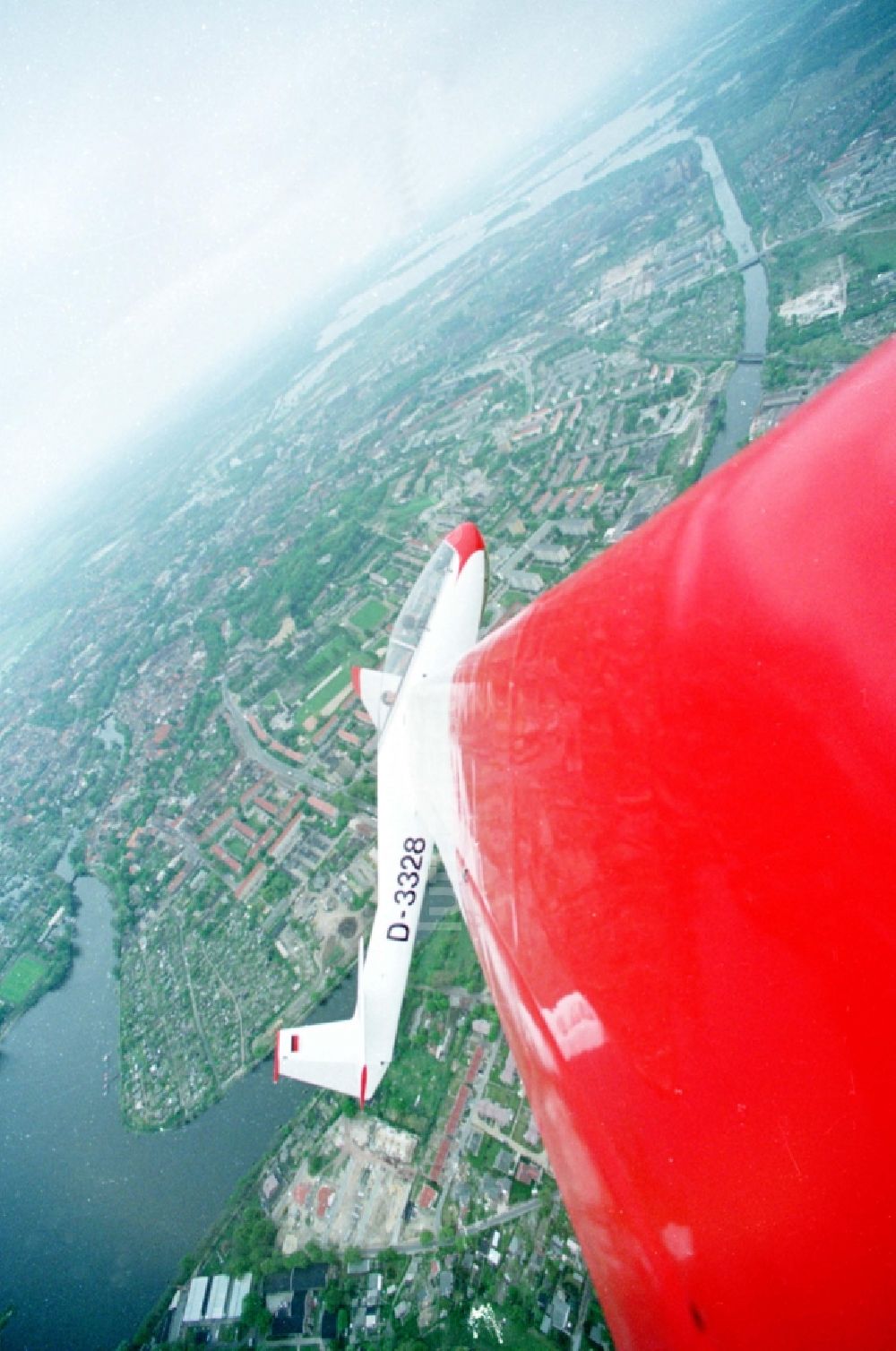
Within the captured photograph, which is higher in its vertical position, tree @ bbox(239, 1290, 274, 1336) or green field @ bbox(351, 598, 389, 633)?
green field @ bbox(351, 598, 389, 633)

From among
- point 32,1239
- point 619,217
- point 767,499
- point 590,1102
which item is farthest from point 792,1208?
point 619,217

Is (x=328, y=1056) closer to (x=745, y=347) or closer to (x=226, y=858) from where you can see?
(x=226, y=858)

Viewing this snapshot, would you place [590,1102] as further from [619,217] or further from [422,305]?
[422,305]

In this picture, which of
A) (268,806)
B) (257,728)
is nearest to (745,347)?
(257,728)

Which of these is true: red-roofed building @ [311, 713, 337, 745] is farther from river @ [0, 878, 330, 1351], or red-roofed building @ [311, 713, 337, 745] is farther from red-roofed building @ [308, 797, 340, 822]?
river @ [0, 878, 330, 1351]

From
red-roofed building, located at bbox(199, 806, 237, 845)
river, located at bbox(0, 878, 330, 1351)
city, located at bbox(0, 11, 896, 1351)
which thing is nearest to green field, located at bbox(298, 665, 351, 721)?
city, located at bbox(0, 11, 896, 1351)
